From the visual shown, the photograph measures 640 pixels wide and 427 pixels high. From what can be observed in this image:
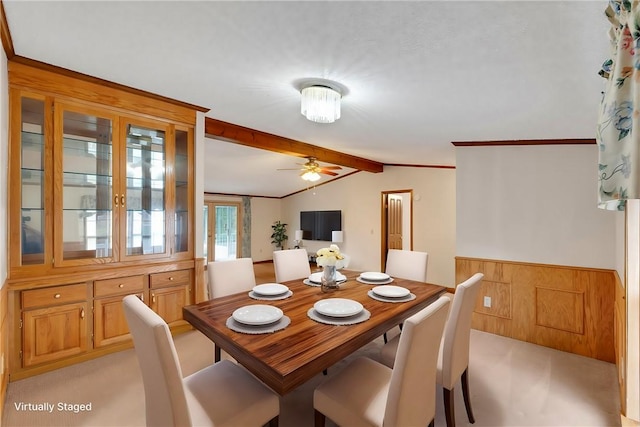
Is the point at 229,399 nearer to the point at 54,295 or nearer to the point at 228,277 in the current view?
the point at 228,277

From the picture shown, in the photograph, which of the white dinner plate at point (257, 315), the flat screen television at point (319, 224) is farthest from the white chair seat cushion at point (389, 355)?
the flat screen television at point (319, 224)

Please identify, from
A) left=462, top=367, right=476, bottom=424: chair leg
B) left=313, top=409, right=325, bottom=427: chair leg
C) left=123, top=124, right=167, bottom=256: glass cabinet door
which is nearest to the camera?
left=313, top=409, right=325, bottom=427: chair leg

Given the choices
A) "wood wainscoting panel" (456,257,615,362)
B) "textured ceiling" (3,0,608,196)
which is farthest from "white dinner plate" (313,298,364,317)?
"wood wainscoting panel" (456,257,615,362)

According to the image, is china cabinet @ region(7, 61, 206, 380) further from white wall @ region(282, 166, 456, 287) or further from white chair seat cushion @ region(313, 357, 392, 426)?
white wall @ region(282, 166, 456, 287)

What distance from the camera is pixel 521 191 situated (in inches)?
124

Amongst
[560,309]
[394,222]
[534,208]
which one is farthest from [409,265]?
[394,222]

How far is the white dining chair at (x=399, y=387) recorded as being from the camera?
1172 mm

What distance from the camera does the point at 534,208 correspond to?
307 cm

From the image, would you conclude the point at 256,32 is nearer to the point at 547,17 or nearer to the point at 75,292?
the point at 547,17

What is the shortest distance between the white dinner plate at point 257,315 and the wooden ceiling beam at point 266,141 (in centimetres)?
223

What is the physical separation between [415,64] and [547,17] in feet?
2.05

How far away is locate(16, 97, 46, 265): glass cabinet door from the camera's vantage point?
214cm

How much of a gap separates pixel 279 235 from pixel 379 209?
11.9ft

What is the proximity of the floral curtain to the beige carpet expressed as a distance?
1732 millimetres
